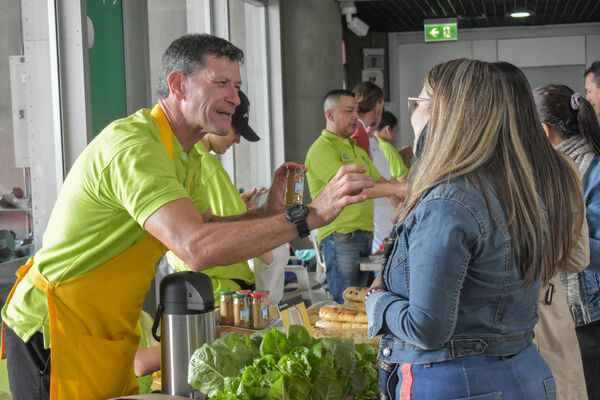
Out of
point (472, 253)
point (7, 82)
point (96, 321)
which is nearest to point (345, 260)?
point (7, 82)

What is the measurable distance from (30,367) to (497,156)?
4.59 ft

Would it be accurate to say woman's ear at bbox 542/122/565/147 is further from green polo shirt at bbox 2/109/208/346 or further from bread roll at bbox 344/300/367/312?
green polo shirt at bbox 2/109/208/346

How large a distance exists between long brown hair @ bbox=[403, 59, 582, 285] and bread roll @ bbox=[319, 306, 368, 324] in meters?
0.99

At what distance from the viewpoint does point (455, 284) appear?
4.58ft

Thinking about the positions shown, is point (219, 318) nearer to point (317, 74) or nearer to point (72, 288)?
point (72, 288)

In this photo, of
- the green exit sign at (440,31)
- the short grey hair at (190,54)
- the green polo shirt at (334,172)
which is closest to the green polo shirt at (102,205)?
the short grey hair at (190,54)

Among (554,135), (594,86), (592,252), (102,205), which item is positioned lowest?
(592,252)

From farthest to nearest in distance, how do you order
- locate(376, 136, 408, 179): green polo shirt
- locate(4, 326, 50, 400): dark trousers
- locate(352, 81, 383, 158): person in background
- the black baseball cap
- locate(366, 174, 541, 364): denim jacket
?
1. locate(376, 136, 408, 179): green polo shirt
2. locate(352, 81, 383, 158): person in background
3. the black baseball cap
4. locate(4, 326, 50, 400): dark trousers
5. locate(366, 174, 541, 364): denim jacket

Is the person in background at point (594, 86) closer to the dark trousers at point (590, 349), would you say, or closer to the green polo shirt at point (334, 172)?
the dark trousers at point (590, 349)

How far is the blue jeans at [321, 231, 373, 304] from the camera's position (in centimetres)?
466

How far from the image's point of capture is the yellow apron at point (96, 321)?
71.2 inches

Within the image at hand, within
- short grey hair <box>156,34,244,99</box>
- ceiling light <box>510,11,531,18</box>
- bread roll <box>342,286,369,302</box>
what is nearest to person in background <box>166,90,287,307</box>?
bread roll <box>342,286,369,302</box>

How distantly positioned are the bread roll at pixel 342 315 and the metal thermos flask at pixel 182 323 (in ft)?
2.50

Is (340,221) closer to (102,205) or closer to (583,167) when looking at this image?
(583,167)
